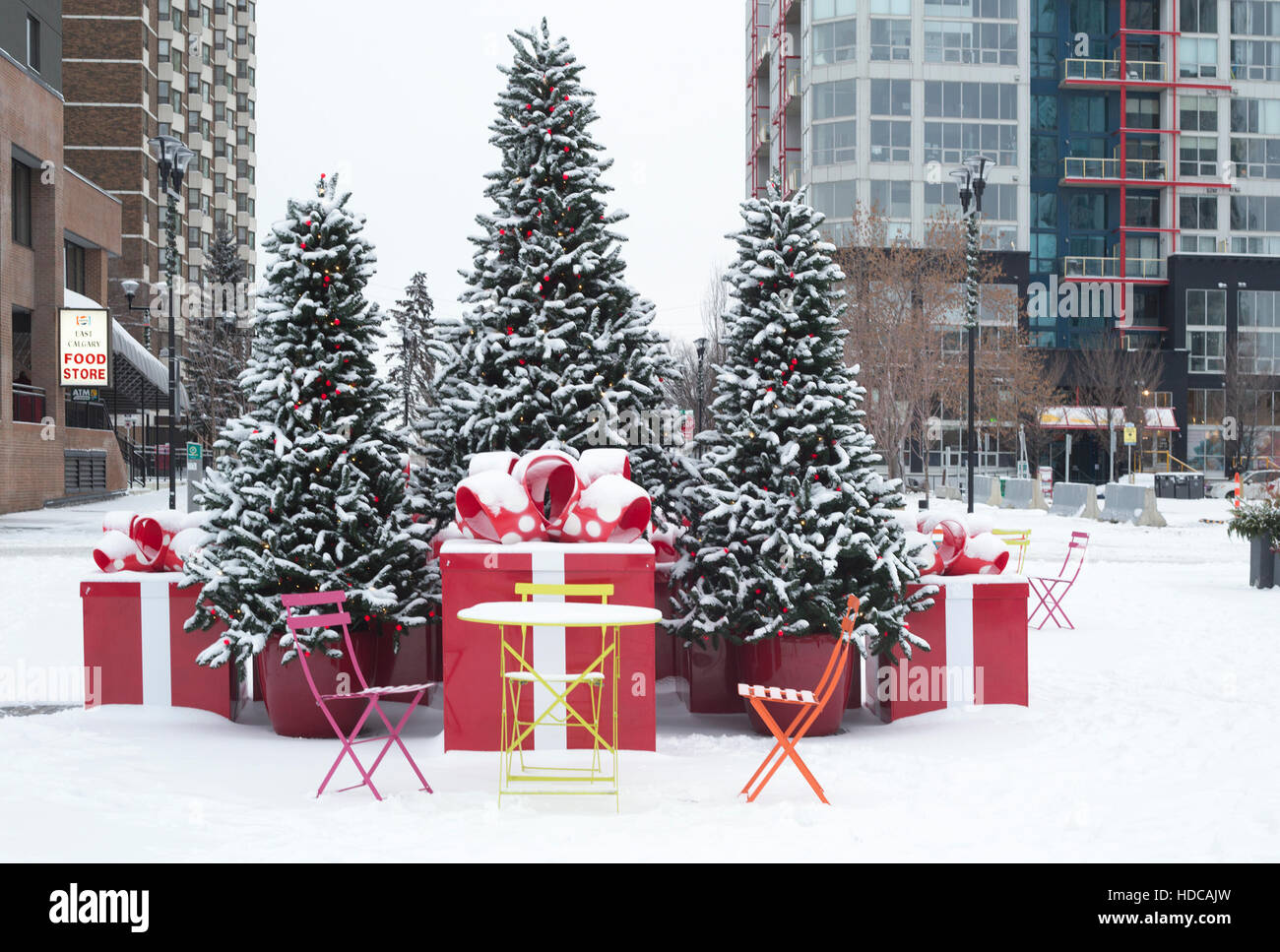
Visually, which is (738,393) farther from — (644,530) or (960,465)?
(960,465)

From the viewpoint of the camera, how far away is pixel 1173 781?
6605 millimetres

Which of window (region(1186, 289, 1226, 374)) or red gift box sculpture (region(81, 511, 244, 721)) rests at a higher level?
window (region(1186, 289, 1226, 374))

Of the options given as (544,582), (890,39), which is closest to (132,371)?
(890,39)

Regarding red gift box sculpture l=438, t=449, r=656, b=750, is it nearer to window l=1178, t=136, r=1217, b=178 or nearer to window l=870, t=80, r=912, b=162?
window l=870, t=80, r=912, b=162

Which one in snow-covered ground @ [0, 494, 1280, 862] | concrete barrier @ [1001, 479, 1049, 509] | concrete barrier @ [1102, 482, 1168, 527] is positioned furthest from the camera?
concrete barrier @ [1001, 479, 1049, 509]

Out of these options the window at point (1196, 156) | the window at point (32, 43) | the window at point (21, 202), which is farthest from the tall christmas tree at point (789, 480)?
the window at point (1196, 156)

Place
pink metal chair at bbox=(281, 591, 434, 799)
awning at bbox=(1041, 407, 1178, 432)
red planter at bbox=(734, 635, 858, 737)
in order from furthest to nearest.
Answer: awning at bbox=(1041, 407, 1178, 432) → red planter at bbox=(734, 635, 858, 737) → pink metal chair at bbox=(281, 591, 434, 799)

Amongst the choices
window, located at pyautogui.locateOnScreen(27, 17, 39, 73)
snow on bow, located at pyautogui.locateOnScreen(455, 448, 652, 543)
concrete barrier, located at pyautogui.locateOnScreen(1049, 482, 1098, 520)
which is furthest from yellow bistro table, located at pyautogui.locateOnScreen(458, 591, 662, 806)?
window, located at pyautogui.locateOnScreen(27, 17, 39, 73)

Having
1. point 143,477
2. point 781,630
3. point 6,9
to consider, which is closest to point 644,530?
point 781,630

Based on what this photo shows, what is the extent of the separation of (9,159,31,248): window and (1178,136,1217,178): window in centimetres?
5726

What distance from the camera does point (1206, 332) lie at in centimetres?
6347

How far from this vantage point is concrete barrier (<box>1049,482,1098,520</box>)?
32.6m

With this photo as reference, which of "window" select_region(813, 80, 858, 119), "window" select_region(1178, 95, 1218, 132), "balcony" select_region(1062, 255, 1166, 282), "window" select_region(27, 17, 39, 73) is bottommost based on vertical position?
"balcony" select_region(1062, 255, 1166, 282)

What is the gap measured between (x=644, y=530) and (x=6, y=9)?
30.9 m
